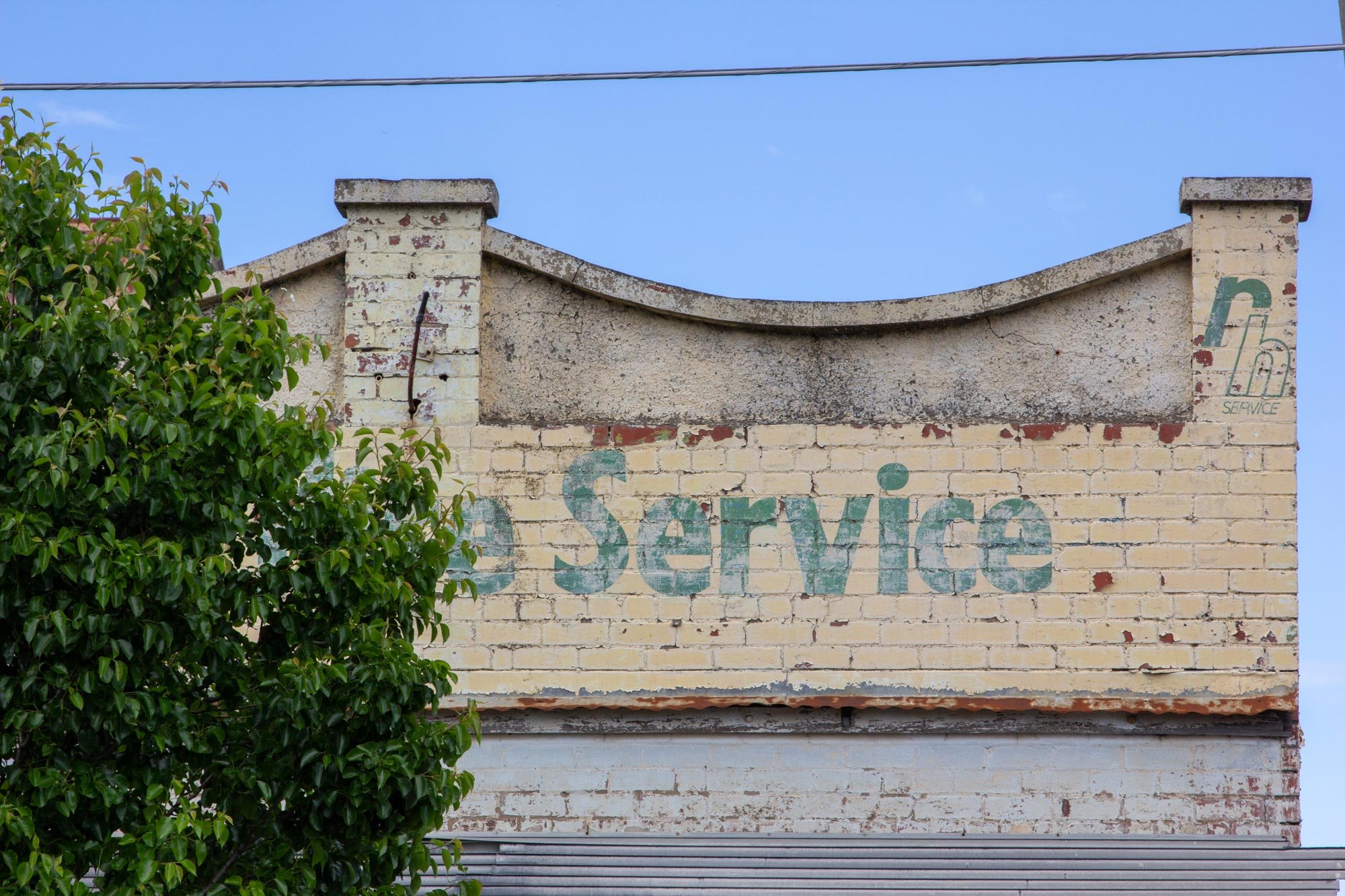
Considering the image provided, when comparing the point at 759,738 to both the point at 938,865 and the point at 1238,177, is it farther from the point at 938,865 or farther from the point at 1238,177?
the point at 1238,177

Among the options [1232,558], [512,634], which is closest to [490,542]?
[512,634]

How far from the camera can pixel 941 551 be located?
9398 millimetres

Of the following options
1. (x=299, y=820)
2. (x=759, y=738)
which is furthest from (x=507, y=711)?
(x=299, y=820)

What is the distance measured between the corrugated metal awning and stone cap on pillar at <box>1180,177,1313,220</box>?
3.84 meters

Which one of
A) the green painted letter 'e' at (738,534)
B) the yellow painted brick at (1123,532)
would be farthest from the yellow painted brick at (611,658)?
the yellow painted brick at (1123,532)

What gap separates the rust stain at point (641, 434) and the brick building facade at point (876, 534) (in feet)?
0.07

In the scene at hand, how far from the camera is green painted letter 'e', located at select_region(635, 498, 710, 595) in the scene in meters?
9.45

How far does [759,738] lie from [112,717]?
4429mm

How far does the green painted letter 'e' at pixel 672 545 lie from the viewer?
9.45 metres

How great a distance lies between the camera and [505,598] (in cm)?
948

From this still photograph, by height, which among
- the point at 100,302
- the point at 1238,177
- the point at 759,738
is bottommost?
the point at 759,738

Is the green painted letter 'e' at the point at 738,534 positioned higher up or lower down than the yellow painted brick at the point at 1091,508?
lower down

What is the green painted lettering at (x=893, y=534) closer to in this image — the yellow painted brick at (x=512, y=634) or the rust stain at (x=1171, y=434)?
the rust stain at (x=1171, y=434)

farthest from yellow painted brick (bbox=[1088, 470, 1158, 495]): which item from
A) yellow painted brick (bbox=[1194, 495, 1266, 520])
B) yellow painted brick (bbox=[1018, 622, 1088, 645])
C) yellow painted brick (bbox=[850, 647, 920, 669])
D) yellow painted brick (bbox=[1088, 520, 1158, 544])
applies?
yellow painted brick (bbox=[850, 647, 920, 669])
